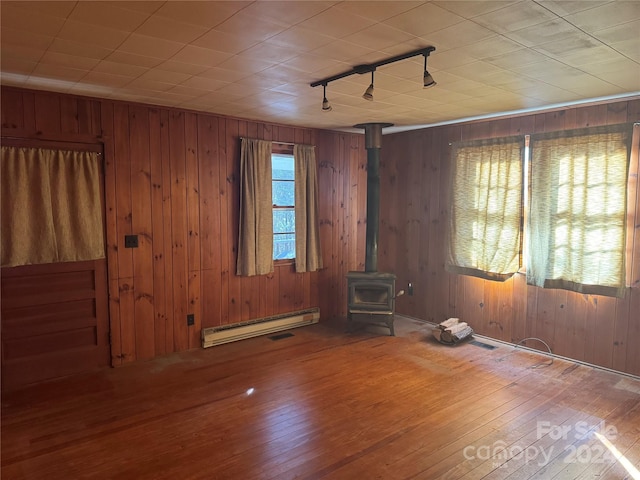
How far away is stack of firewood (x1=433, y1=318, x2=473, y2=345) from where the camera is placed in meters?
4.52

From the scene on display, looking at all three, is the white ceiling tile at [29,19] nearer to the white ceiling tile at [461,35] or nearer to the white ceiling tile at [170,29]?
the white ceiling tile at [170,29]

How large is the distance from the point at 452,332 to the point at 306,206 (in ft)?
7.06

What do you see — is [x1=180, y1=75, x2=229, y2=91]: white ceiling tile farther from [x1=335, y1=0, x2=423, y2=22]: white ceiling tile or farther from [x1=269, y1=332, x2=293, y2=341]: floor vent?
[x1=269, y1=332, x2=293, y2=341]: floor vent

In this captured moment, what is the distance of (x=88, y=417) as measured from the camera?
3.01 meters

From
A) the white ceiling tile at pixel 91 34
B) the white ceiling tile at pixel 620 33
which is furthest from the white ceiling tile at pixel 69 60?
the white ceiling tile at pixel 620 33

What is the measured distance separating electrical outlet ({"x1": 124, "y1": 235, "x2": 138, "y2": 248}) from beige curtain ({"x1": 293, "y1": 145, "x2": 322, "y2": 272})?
5.90 ft

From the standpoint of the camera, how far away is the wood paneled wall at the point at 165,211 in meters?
3.67

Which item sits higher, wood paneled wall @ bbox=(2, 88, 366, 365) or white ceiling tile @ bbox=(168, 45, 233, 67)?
white ceiling tile @ bbox=(168, 45, 233, 67)

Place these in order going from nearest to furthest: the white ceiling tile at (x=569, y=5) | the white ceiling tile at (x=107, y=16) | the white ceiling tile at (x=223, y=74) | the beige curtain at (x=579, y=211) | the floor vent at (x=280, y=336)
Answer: the white ceiling tile at (x=569, y=5) → the white ceiling tile at (x=107, y=16) → the white ceiling tile at (x=223, y=74) → the beige curtain at (x=579, y=211) → the floor vent at (x=280, y=336)

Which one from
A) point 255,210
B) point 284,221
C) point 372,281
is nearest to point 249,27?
point 255,210

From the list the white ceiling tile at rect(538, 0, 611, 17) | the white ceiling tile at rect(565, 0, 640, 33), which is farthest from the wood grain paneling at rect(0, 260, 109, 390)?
the white ceiling tile at rect(565, 0, 640, 33)

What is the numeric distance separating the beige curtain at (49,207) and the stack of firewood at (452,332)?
11.3ft

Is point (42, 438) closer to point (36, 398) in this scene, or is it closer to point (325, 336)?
point (36, 398)

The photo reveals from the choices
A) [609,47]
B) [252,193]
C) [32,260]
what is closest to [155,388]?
[32,260]
